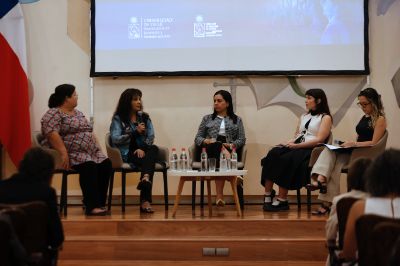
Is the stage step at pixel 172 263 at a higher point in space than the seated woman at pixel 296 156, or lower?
lower

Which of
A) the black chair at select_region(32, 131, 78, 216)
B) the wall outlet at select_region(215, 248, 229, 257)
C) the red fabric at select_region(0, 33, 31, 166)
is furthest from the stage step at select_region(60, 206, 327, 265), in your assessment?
the red fabric at select_region(0, 33, 31, 166)

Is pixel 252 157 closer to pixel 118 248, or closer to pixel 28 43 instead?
pixel 118 248

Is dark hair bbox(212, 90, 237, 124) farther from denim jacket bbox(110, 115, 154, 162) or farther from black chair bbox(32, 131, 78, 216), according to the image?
black chair bbox(32, 131, 78, 216)

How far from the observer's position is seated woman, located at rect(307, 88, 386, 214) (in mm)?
5570

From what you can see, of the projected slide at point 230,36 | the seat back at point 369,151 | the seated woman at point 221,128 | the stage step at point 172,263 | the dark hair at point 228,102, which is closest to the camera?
the stage step at point 172,263

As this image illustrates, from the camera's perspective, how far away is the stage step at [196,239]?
16.0 ft

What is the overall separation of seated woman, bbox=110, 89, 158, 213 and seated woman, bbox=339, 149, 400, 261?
3.15m

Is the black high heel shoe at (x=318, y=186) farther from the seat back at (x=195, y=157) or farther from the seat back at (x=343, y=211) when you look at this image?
the seat back at (x=343, y=211)

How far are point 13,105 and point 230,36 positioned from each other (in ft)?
7.68

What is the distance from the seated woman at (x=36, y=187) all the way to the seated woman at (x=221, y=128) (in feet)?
9.45

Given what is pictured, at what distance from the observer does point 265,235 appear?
5.15 m

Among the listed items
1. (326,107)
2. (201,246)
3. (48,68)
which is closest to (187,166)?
(201,246)

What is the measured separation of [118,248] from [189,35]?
8.66 ft

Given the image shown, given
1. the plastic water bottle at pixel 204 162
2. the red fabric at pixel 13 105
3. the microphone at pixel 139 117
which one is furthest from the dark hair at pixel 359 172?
the red fabric at pixel 13 105
